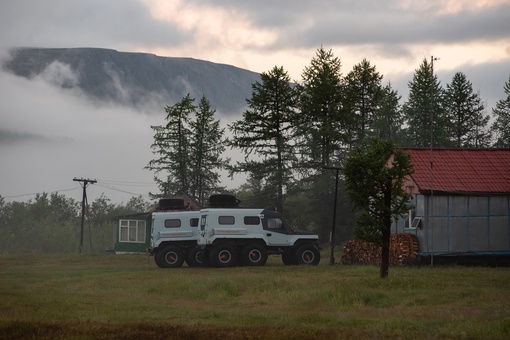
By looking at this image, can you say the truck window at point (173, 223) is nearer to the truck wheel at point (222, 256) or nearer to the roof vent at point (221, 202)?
the roof vent at point (221, 202)

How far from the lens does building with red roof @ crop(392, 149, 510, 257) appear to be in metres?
46.3

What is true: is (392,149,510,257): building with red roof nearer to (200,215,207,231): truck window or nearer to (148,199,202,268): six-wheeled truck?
(200,215,207,231): truck window

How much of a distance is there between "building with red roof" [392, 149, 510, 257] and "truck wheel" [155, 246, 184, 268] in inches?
538

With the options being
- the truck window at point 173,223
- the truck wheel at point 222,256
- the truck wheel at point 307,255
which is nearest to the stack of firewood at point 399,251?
the truck wheel at point 307,255

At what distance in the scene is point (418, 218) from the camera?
153 ft

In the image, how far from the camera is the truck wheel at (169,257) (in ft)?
164

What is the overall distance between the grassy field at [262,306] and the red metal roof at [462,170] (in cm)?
752

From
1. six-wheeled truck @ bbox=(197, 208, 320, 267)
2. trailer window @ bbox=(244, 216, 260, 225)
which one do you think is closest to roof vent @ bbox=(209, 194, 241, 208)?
six-wheeled truck @ bbox=(197, 208, 320, 267)

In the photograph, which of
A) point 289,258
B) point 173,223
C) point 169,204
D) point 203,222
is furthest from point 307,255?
point 169,204

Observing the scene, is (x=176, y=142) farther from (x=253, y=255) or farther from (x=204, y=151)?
(x=253, y=255)

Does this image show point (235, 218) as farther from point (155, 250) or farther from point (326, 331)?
point (326, 331)

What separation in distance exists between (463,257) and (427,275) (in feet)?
36.6

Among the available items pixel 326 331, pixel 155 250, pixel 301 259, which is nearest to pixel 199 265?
pixel 155 250

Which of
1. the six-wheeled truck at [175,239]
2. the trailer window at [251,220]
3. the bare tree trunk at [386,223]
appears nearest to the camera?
the bare tree trunk at [386,223]
